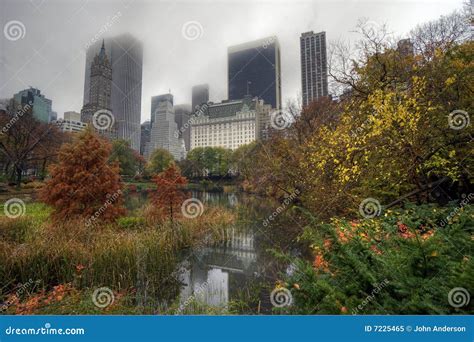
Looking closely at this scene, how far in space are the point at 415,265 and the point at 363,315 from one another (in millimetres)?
524

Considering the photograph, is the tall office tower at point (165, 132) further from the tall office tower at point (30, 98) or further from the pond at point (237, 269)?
the pond at point (237, 269)

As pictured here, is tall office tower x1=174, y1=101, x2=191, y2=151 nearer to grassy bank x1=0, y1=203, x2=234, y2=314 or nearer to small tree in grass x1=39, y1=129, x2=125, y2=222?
small tree in grass x1=39, y1=129, x2=125, y2=222

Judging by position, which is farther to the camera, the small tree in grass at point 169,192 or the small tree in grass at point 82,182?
the small tree in grass at point 169,192

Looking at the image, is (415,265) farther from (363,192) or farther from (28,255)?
(28,255)

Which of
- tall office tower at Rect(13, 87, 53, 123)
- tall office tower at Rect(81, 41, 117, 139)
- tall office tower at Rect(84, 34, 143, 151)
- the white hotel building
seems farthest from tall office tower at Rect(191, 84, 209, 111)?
tall office tower at Rect(13, 87, 53, 123)

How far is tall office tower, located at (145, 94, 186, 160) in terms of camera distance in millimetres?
5764

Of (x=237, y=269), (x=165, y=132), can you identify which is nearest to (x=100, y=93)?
(x=165, y=132)

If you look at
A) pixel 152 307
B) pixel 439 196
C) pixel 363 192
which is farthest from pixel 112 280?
pixel 439 196

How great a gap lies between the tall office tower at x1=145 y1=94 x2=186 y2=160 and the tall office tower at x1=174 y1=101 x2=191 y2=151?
0.11m

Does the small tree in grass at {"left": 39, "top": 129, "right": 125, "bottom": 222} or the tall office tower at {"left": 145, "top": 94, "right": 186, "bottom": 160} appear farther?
the tall office tower at {"left": 145, "top": 94, "right": 186, "bottom": 160}

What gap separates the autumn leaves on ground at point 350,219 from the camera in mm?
1487

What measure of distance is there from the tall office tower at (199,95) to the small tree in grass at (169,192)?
1.92m

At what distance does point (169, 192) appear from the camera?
6.34 meters

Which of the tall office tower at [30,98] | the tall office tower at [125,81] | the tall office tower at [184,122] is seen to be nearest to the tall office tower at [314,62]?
the tall office tower at [184,122]
